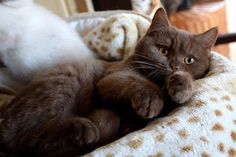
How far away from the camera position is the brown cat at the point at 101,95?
78cm

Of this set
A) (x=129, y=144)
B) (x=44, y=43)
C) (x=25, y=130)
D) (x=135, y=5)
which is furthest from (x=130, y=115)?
(x=135, y=5)

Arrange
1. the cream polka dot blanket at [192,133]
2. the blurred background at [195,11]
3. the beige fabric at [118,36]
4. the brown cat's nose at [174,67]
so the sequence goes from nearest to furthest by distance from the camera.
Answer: the cream polka dot blanket at [192,133] → the brown cat's nose at [174,67] → the beige fabric at [118,36] → the blurred background at [195,11]

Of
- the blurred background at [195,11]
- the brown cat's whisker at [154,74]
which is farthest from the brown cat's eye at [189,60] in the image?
the blurred background at [195,11]

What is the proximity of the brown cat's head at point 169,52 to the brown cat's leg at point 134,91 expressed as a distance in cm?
5

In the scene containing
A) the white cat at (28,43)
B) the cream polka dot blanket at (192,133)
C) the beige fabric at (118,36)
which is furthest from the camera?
the beige fabric at (118,36)

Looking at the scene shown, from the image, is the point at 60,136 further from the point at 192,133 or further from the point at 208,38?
the point at 208,38

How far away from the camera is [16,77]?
114 centimetres

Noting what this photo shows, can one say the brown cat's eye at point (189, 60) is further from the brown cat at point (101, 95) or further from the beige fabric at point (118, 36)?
the beige fabric at point (118, 36)

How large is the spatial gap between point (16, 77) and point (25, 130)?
1.16 feet

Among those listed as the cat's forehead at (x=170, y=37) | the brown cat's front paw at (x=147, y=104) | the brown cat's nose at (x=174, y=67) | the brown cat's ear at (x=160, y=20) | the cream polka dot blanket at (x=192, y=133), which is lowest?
the cream polka dot blanket at (x=192, y=133)

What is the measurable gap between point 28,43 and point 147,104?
20.1 inches

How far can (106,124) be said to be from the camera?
31.9 inches

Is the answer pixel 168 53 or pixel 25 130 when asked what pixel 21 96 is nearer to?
pixel 25 130

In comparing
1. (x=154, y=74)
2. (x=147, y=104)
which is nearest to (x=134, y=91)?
(x=147, y=104)
